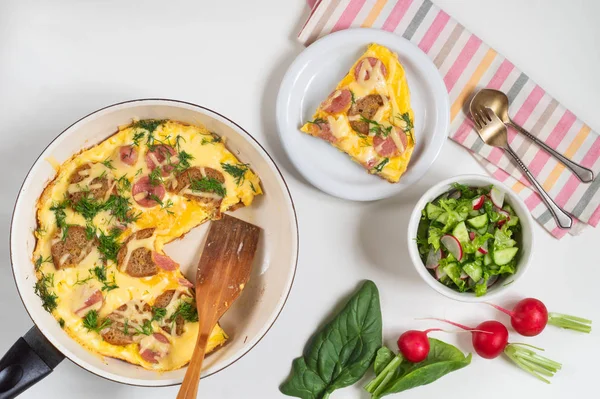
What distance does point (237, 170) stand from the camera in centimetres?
279

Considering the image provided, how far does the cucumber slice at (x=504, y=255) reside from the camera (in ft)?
8.93

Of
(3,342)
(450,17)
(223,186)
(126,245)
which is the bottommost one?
(3,342)

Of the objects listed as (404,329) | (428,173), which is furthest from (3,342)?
(428,173)

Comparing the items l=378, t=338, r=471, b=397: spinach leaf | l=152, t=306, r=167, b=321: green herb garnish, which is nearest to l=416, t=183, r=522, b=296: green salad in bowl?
l=378, t=338, r=471, b=397: spinach leaf

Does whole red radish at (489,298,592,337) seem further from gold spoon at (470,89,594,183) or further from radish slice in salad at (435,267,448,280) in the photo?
gold spoon at (470,89,594,183)

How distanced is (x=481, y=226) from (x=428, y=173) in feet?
1.26

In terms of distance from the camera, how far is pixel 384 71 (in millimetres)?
2842

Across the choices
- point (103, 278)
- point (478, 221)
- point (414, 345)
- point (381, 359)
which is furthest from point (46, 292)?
point (478, 221)

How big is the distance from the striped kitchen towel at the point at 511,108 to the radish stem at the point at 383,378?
94 cm

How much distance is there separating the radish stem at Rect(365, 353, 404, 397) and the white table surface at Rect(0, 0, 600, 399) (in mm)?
110

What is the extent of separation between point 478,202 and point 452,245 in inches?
8.8

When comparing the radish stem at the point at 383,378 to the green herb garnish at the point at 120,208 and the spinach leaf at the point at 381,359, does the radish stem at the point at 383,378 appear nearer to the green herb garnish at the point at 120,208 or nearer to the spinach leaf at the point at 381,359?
the spinach leaf at the point at 381,359

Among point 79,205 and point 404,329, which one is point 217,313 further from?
point 404,329

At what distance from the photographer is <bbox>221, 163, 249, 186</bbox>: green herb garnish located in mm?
2773
